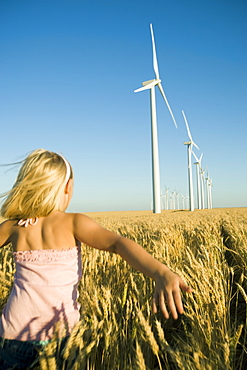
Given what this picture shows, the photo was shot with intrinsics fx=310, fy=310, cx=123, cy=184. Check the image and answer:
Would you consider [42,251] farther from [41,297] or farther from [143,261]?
[143,261]

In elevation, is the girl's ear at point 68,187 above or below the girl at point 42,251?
above

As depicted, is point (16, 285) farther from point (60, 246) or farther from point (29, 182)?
point (29, 182)

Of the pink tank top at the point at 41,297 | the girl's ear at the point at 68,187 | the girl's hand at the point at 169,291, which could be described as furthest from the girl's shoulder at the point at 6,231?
the girl's hand at the point at 169,291

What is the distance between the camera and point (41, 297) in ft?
6.00

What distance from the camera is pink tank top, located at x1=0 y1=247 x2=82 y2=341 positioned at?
5.80 feet

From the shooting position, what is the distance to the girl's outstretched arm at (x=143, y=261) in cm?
139

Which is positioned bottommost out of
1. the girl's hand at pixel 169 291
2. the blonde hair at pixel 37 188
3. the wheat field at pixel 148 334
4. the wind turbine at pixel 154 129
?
the wheat field at pixel 148 334

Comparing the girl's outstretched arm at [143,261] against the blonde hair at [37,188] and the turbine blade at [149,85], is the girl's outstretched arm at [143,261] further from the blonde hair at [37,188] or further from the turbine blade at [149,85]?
the turbine blade at [149,85]

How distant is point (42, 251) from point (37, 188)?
1.29ft

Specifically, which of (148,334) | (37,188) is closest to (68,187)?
(37,188)

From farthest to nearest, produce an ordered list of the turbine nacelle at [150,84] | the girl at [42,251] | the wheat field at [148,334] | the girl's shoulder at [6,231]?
1. the turbine nacelle at [150,84]
2. the girl's shoulder at [6,231]
3. the girl at [42,251]
4. the wheat field at [148,334]

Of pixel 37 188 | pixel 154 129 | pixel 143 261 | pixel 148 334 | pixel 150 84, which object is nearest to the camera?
pixel 148 334

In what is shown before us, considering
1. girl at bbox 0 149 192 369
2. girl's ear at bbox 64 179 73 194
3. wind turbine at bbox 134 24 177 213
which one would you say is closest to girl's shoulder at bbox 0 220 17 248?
girl at bbox 0 149 192 369

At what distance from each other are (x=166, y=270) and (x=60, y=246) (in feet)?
2.49
